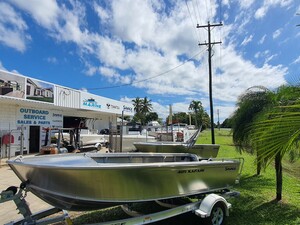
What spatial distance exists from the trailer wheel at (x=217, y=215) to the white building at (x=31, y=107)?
9.18m

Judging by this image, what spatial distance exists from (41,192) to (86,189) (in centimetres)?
75

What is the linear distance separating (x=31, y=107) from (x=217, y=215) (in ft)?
50.5

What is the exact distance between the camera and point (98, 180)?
12.7 feet

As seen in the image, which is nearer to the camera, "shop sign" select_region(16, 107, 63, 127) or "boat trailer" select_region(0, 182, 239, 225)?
"boat trailer" select_region(0, 182, 239, 225)

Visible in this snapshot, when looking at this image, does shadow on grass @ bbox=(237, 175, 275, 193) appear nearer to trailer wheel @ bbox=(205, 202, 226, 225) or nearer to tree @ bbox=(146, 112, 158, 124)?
trailer wheel @ bbox=(205, 202, 226, 225)

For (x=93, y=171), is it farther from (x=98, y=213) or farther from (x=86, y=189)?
(x=98, y=213)

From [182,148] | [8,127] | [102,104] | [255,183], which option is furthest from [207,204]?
[102,104]

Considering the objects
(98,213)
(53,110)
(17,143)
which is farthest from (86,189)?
(53,110)

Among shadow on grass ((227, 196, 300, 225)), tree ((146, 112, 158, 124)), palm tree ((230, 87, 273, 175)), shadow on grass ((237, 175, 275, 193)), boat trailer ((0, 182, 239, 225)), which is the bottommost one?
shadow on grass ((227, 196, 300, 225))

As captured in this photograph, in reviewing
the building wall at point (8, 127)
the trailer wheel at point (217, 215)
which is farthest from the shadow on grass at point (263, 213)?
the building wall at point (8, 127)

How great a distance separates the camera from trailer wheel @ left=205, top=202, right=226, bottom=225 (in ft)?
16.3

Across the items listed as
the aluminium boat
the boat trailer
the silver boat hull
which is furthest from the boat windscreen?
the silver boat hull

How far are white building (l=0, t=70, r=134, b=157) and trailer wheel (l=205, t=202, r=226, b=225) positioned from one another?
361 inches

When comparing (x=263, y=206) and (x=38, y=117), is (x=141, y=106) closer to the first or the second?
(x=38, y=117)
